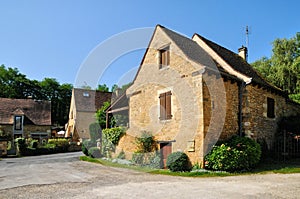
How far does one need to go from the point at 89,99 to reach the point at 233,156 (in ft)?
86.8

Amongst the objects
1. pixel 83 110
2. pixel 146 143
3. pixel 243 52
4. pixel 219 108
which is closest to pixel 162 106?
pixel 146 143

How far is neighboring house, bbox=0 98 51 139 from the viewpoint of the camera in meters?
27.9

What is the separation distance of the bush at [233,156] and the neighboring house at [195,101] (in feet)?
1.58

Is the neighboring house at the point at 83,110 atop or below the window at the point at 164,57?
below

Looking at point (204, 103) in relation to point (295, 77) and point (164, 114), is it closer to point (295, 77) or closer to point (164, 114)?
point (164, 114)

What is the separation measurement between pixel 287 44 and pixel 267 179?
2029cm

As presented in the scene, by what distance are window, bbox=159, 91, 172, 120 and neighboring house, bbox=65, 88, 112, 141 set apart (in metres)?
16.9

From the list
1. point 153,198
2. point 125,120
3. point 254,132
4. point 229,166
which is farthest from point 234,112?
point 125,120

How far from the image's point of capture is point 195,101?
11.0m

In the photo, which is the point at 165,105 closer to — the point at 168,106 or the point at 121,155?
the point at 168,106

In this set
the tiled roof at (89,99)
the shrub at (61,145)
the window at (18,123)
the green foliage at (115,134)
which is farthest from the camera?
the tiled roof at (89,99)

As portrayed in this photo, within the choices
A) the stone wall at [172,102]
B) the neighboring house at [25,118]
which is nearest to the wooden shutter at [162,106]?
the stone wall at [172,102]

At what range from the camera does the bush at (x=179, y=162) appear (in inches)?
414

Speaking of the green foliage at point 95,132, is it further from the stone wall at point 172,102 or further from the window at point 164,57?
the window at point 164,57
